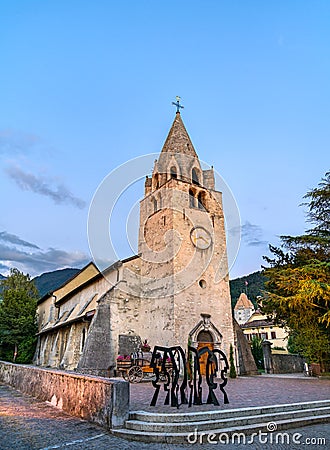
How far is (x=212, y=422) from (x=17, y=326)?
30.7 m

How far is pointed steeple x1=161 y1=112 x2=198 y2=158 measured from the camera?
82.5 ft

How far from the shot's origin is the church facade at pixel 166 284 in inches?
728

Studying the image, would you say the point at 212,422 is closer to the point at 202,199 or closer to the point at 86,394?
the point at 86,394

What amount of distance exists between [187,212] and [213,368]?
14370mm

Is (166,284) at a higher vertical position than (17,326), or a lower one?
higher

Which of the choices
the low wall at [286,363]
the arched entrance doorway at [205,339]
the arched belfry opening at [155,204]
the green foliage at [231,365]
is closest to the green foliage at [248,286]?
the low wall at [286,363]

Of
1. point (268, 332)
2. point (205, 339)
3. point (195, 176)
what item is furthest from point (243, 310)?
point (205, 339)

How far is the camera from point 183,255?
801 inches

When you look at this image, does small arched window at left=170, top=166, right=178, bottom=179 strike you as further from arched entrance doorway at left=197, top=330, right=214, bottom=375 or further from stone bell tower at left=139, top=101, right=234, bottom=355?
arched entrance doorway at left=197, top=330, right=214, bottom=375

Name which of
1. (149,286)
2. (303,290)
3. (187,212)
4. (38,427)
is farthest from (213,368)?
(187,212)

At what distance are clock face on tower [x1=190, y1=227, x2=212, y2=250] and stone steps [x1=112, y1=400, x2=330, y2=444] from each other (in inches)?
Result: 561

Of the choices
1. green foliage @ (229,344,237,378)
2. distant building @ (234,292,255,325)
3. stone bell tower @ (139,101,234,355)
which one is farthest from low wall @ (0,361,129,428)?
distant building @ (234,292,255,325)

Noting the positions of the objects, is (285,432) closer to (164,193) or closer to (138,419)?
(138,419)

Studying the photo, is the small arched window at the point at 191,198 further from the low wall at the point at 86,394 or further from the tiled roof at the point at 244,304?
the tiled roof at the point at 244,304
